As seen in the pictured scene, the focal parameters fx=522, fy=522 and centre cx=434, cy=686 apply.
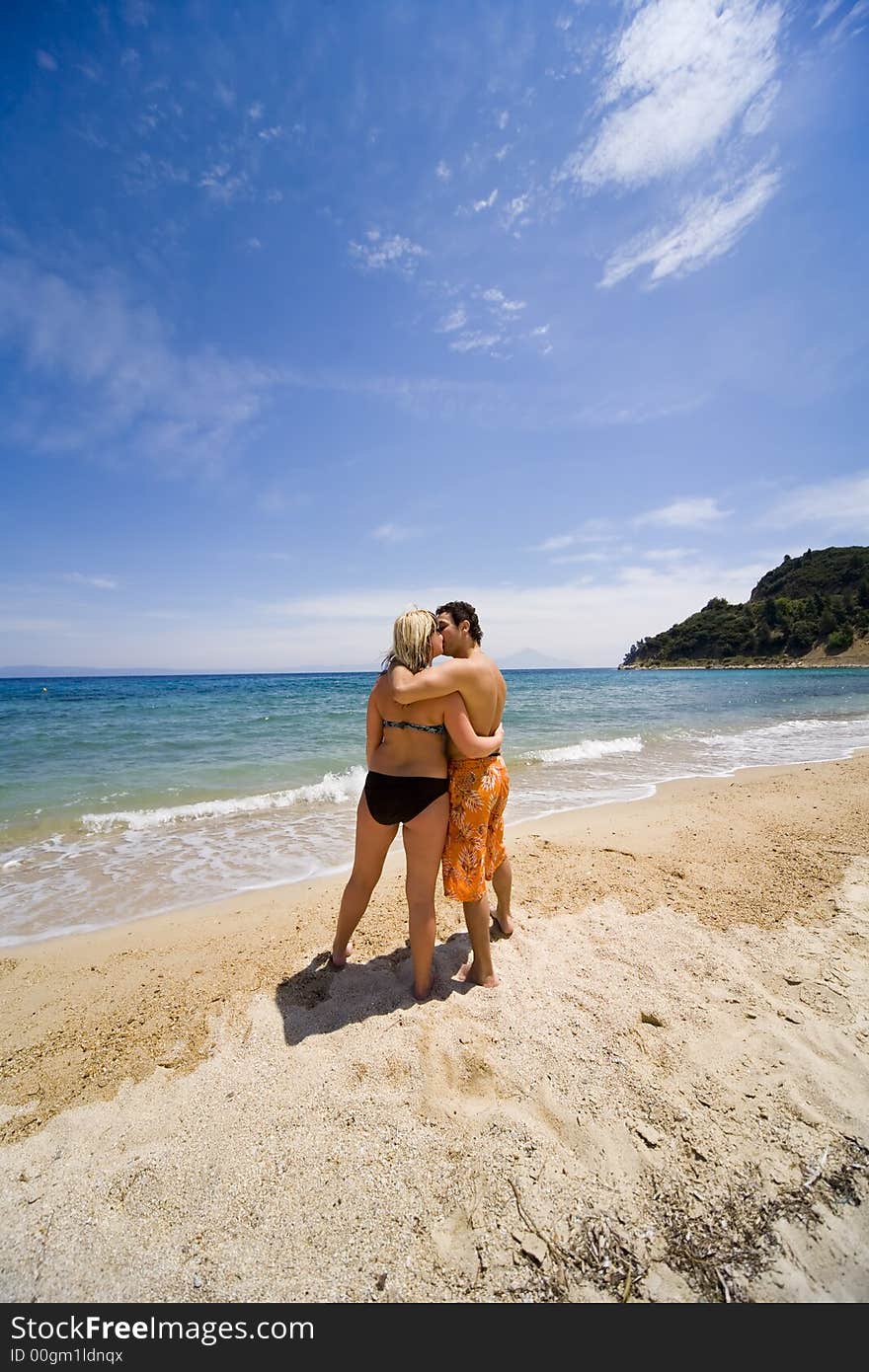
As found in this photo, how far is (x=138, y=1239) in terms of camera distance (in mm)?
1896

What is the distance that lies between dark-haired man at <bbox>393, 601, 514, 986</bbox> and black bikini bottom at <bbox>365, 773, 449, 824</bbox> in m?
0.19

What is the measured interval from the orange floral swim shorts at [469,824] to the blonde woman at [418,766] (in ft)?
0.32

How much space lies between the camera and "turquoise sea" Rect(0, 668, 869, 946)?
5820 millimetres

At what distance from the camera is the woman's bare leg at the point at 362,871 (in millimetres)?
3338

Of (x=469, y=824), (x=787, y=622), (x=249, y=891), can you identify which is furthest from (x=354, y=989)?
(x=787, y=622)

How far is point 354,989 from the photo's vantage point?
342 cm

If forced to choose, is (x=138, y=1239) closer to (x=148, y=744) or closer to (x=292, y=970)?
(x=292, y=970)

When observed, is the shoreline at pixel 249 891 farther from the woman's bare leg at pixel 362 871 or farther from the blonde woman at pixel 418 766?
the blonde woman at pixel 418 766

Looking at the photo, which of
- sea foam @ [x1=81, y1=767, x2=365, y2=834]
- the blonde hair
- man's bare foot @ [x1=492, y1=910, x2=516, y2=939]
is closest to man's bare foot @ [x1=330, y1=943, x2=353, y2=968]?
man's bare foot @ [x1=492, y1=910, x2=516, y2=939]

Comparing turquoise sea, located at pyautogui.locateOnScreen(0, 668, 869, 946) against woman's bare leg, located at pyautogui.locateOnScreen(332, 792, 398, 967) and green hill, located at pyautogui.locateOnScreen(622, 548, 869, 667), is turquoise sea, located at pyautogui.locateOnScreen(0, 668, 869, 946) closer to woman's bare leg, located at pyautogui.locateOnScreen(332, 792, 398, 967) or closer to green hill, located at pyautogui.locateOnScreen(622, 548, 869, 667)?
woman's bare leg, located at pyautogui.locateOnScreen(332, 792, 398, 967)

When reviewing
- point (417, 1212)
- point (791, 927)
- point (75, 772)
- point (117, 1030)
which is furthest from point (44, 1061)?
point (75, 772)

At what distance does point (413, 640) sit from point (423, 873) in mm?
1423

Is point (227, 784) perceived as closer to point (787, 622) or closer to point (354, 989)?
point (354, 989)

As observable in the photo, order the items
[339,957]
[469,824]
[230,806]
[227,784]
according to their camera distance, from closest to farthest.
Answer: [469,824] < [339,957] < [230,806] < [227,784]
